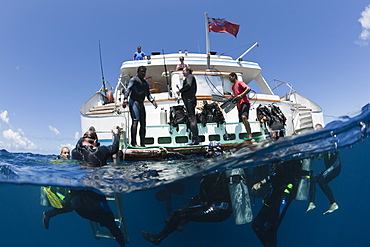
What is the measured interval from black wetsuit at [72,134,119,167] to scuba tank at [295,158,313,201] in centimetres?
407

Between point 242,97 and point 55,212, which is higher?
point 242,97

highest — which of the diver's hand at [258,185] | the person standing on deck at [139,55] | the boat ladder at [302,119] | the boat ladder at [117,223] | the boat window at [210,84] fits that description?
the person standing on deck at [139,55]

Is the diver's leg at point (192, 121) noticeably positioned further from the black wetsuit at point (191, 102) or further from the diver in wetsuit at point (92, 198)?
Result: the diver in wetsuit at point (92, 198)

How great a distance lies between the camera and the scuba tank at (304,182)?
5074mm

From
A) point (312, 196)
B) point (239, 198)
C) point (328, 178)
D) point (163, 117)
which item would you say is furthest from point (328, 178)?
point (163, 117)

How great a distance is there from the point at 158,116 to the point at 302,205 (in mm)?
5238

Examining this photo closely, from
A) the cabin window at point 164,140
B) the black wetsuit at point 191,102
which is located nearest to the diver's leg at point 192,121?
the black wetsuit at point 191,102

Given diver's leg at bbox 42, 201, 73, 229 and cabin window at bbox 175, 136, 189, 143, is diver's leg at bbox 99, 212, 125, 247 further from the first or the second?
cabin window at bbox 175, 136, 189, 143

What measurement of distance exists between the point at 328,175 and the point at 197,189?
358 cm

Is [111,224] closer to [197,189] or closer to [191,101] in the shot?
[197,189]

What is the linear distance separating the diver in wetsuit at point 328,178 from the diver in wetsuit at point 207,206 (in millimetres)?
2249

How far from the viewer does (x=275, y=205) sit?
480 centimetres

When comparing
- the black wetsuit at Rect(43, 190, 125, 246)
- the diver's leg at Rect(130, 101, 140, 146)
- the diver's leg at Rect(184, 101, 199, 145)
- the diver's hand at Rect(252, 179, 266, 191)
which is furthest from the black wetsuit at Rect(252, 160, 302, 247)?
the diver's leg at Rect(130, 101, 140, 146)

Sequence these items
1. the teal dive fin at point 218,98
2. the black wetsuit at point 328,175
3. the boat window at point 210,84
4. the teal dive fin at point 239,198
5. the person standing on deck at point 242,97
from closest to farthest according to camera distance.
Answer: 1. the teal dive fin at point 239,198
2. the black wetsuit at point 328,175
3. the person standing on deck at point 242,97
4. the teal dive fin at point 218,98
5. the boat window at point 210,84
